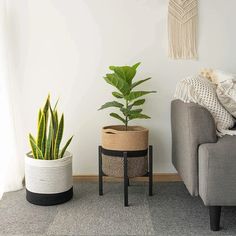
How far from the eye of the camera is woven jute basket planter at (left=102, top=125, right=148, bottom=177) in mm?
2373

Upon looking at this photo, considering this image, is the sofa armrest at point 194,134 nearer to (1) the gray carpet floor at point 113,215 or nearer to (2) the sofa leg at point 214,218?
(2) the sofa leg at point 214,218

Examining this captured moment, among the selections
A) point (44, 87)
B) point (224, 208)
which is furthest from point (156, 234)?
point (44, 87)

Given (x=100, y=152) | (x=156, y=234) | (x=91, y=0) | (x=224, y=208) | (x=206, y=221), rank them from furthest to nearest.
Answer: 1. (x=91, y=0)
2. (x=100, y=152)
3. (x=224, y=208)
4. (x=206, y=221)
5. (x=156, y=234)

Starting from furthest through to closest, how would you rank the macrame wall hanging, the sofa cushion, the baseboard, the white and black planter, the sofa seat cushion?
the baseboard
the macrame wall hanging
the white and black planter
the sofa cushion
the sofa seat cushion

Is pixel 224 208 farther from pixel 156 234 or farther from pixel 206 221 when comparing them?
pixel 156 234

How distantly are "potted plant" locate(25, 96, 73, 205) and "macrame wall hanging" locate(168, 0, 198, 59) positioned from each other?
3.69ft

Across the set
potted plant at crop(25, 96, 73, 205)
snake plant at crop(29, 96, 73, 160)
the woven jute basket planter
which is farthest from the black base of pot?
the woven jute basket planter

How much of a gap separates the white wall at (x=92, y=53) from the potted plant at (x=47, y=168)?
1.48ft

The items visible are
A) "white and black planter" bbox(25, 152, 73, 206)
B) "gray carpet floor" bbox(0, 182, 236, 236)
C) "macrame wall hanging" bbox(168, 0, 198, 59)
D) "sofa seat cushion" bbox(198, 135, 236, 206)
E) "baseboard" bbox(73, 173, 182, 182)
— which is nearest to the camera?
"sofa seat cushion" bbox(198, 135, 236, 206)

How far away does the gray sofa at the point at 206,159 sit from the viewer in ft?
6.07

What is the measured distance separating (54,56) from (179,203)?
4.92 feet

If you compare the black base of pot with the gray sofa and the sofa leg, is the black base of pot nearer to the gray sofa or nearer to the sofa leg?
the gray sofa

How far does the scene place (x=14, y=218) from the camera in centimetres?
213

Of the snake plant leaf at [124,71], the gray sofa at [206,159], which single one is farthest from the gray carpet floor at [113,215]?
the snake plant leaf at [124,71]
